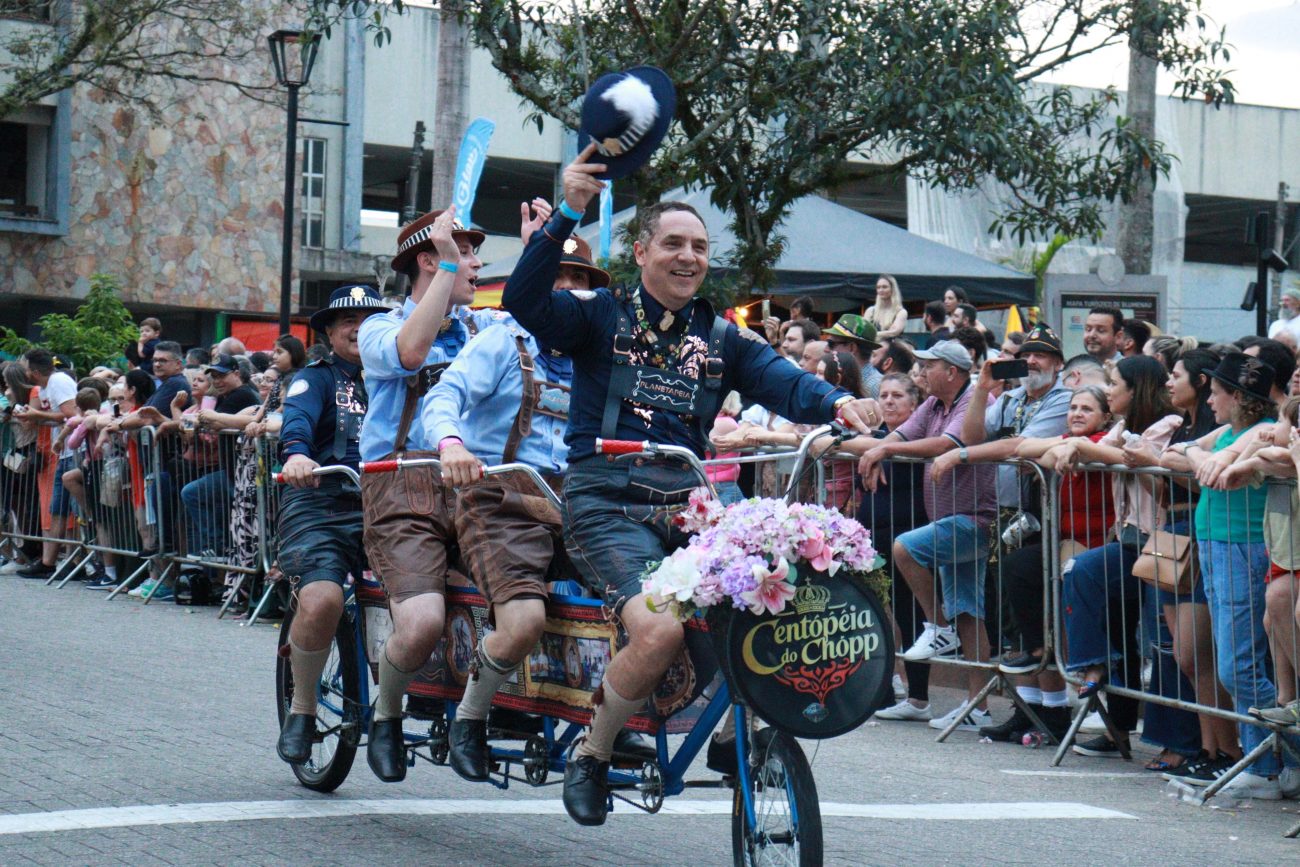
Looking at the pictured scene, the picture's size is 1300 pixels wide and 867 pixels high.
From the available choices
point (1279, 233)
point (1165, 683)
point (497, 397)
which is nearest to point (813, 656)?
point (497, 397)

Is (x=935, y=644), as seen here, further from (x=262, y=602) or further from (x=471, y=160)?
(x=262, y=602)

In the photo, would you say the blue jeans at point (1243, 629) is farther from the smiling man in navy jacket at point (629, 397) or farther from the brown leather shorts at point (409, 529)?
the brown leather shorts at point (409, 529)

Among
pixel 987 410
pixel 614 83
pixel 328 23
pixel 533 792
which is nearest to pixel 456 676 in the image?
pixel 533 792

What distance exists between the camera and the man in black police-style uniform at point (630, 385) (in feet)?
16.3

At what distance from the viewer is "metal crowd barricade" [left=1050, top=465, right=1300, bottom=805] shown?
707 centimetres

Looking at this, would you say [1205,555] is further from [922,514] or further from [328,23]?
[328,23]

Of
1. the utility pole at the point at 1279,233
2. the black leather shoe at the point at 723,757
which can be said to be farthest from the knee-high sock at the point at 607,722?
the utility pole at the point at 1279,233


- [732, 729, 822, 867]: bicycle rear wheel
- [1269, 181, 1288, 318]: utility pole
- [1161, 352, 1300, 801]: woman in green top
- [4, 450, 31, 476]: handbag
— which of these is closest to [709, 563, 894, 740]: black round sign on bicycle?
[732, 729, 822, 867]: bicycle rear wheel

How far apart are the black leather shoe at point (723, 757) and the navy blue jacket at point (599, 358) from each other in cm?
90

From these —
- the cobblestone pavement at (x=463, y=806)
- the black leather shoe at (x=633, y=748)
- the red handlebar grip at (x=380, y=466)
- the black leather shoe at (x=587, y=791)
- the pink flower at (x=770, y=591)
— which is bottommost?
the cobblestone pavement at (x=463, y=806)

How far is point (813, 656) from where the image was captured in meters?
Answer: 4.70

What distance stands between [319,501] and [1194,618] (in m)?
3.80

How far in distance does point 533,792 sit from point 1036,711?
3013mm

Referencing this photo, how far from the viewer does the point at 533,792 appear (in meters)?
7.02
